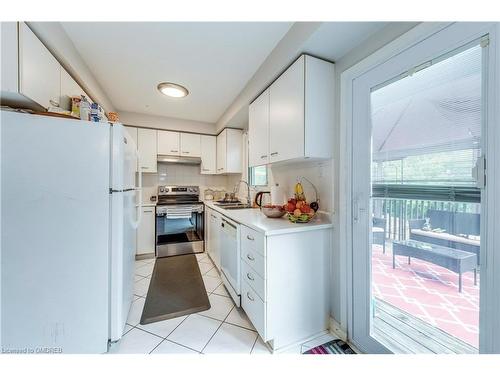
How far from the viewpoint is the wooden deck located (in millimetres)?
945

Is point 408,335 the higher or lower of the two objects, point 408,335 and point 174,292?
the higher

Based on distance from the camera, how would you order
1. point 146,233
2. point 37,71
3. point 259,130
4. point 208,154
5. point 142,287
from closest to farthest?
point 37,71 < point 259,130 < point 142,287 < point 146,233 < point 208,154

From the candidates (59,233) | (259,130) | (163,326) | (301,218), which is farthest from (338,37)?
(163,326)

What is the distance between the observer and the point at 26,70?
109cm

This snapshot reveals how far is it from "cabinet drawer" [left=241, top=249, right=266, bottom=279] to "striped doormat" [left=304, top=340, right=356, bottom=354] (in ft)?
2.08

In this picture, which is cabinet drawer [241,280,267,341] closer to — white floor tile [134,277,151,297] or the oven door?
white floor tile [134,277,151,297]

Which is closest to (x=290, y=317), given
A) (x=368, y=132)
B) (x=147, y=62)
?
(x=368, y=132)

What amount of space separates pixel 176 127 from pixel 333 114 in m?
2.73

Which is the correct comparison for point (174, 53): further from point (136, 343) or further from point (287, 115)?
point (136, 343)

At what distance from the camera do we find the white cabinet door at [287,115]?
142cm

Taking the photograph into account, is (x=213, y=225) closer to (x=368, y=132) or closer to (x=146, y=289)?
(x=146, y=289)

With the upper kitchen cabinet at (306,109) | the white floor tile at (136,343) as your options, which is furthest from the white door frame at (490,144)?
the white floor tile at (136,343)

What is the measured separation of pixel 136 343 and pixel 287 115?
208 cm

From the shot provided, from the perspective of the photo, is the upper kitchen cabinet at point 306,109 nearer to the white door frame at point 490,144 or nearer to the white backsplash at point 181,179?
the white door frame at point 490,144
